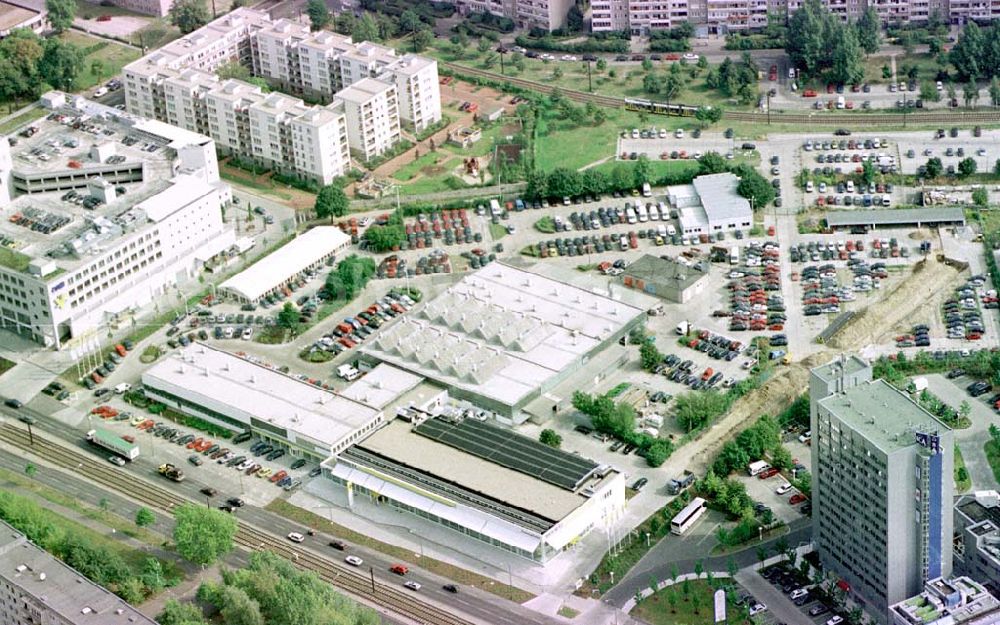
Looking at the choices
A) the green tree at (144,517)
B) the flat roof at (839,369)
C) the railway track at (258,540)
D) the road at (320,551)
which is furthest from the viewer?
the green tree at (144,517)

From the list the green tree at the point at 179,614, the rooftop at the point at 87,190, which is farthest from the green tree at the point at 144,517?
the rooftop at the point at 87,190

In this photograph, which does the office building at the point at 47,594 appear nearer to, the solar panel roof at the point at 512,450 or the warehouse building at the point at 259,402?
the warehouse building at the point at 259,402

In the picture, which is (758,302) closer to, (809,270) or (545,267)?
(809,270)

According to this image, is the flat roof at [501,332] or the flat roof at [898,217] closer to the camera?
the flat roof at [501,332]

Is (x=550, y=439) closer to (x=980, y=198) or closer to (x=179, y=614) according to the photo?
(x=179, y=614)

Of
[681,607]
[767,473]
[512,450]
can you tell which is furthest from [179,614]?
[767,473]

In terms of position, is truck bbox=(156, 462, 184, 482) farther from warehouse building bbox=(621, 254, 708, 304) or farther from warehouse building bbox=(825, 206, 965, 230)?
warehouse building bbox=(825, 206, 965, 230)

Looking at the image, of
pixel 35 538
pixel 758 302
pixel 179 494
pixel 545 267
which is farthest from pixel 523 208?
pixel 35 538

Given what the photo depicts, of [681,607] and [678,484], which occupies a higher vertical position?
[678,484]
